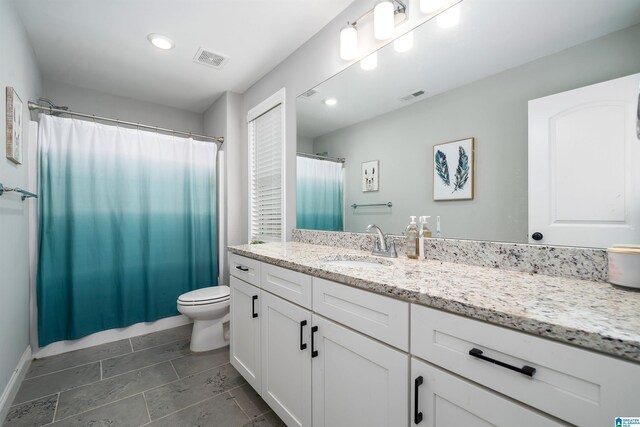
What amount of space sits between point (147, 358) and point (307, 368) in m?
1.65

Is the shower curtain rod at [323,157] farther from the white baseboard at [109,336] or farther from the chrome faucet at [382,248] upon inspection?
the white baseboard at [109,336]

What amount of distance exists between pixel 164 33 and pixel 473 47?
1.99m

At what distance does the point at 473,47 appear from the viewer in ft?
3.93

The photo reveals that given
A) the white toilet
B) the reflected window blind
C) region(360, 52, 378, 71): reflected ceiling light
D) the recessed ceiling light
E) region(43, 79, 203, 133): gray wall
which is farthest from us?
region(43, 79, 203, 133): gray wall

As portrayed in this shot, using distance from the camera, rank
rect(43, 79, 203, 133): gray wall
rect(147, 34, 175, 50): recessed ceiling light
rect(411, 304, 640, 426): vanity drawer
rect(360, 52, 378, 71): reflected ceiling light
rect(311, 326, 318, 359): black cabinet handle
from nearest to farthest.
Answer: rect(411, 304, 640, 426): vanity drawer
rect(311, 326, 318, 359): black cabinet handle
rect(360, 52, 378, 71): reflected ceiling light
rect(147, 34, 175, 50): recessed ceiling light
rect(43, 79, 203, 133): gray wall

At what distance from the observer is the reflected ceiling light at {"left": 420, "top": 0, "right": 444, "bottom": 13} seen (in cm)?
127

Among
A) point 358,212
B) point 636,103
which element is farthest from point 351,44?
point 636,103

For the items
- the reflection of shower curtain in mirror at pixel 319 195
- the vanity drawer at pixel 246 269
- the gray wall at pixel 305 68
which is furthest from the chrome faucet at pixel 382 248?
the gray wall at pixel 305 68

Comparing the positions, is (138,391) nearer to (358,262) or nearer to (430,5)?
(358,262)

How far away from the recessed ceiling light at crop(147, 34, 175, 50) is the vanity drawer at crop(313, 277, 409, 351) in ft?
6.82

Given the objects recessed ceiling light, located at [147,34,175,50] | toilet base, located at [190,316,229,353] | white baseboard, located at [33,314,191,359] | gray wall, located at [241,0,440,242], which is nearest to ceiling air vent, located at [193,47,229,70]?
recessed ceiling light, located at [147,34,175,50]

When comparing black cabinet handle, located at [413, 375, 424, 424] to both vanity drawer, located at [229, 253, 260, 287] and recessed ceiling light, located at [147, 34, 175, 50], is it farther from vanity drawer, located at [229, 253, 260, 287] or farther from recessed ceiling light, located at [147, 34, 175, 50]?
recessed ceiling light, located at [147, 34, 175, 50]

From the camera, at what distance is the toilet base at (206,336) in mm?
2207

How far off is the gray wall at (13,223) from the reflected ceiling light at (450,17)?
2205 millimetres
